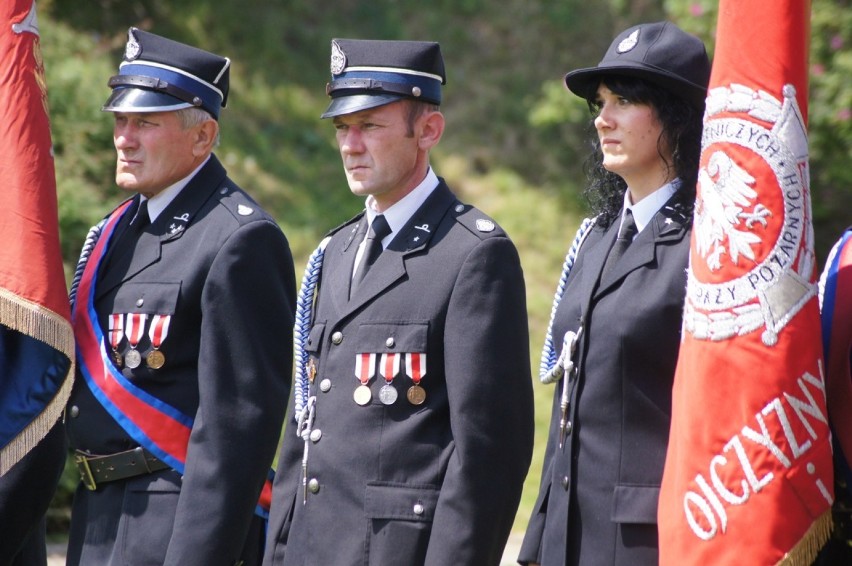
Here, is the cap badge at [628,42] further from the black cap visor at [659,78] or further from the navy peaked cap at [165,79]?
the navy peaked cap at [165,79]

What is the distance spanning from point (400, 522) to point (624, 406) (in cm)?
64

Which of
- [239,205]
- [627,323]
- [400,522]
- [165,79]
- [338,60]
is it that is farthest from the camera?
[165,79]

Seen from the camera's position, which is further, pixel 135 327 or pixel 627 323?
pixel 135 327

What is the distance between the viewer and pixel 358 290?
361cm

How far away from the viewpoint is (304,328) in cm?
380

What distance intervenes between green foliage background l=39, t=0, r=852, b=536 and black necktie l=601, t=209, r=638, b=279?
4766 mm

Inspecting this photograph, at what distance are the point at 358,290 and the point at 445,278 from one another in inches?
10.8

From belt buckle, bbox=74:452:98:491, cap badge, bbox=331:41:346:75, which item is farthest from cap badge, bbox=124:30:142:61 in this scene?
belt buckle, bbox=74:452:98:491

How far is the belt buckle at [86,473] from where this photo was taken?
3.76 metres

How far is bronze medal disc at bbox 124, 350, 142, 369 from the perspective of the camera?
3732mm

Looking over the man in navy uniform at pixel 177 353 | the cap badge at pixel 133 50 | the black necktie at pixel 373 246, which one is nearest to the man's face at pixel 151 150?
the man in navy uniform at pixel 177 353

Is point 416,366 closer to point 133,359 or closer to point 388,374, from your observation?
point 388,374

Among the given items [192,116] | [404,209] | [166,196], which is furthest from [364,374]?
[192,116]

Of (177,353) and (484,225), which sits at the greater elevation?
(484,225)
